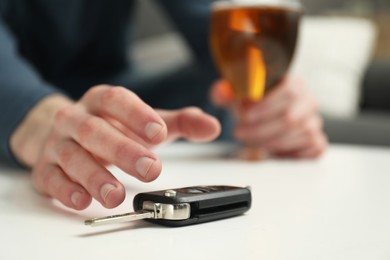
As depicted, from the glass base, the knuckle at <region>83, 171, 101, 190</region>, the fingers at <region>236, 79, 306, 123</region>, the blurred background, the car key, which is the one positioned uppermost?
the blurred background

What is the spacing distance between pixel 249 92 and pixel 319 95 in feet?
5.11

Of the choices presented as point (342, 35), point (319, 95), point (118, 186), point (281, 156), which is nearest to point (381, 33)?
point (342, 35)

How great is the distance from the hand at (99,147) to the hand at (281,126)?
27 centimetres

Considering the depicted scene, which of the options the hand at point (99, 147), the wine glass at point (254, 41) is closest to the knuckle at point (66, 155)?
the hand at point (99, 147)

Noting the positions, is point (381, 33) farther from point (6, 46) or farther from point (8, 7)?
point (6, 46)

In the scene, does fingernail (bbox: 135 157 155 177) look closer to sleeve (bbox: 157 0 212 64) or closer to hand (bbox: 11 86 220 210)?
hand (bbox: 11 86 220 210)

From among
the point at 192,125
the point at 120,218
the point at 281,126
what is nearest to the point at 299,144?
the point at 281,126

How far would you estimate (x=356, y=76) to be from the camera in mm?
2391

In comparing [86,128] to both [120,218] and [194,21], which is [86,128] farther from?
[194,21]

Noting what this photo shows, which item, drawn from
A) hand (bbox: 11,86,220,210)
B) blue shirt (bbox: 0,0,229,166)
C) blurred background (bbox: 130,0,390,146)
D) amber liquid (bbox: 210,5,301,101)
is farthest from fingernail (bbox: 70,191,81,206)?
blurred background (bbox: 130,0,390,146)

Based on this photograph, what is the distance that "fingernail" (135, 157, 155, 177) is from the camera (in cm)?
45

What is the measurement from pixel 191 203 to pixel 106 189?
8cm

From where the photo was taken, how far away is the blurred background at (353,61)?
1725 mm

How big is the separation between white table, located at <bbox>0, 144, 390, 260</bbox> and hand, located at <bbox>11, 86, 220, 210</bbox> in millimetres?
23
